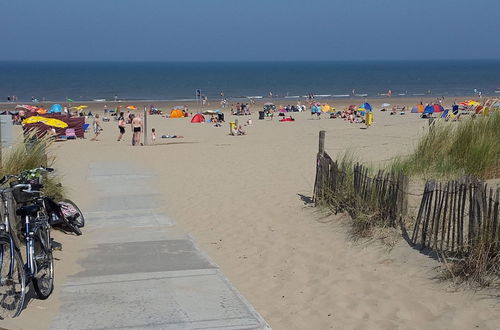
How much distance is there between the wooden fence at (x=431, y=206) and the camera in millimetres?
6047

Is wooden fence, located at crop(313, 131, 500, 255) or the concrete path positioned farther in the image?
wooden fence, located at crop(313, 131, 500, 255)

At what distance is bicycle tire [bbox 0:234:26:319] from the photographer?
507 cm

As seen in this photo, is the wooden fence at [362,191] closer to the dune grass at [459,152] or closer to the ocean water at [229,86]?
the dune grass at [459,152]

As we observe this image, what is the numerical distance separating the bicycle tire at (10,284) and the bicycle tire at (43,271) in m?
0.27

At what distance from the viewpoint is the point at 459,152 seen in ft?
31.9

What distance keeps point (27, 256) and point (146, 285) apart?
121cm

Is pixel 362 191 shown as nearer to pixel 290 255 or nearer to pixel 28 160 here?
pixel 290 255

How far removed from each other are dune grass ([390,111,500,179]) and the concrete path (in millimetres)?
3854

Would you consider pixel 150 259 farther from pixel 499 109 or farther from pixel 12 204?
pixel 499 109

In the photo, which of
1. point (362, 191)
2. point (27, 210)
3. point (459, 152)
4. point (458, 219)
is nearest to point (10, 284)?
point (27, 210)

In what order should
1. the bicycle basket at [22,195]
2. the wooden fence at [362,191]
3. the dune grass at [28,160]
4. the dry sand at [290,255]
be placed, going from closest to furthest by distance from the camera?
1. the dry sand at [290,255]
2. the bicycle basket at [22,195]
3. the wooden fence at [362,191]
4. the dune grass at [28,160]

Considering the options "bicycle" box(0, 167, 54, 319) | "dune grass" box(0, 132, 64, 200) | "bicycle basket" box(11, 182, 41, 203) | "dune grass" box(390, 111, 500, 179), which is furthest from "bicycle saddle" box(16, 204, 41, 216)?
"dune grass" box(390, 111, 500, 179)

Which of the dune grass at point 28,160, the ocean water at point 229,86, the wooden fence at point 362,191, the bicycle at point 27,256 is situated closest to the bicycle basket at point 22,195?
the bicycle at point 27,256

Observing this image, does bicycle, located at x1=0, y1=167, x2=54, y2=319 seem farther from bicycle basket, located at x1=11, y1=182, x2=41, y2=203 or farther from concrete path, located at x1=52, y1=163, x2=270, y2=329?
concrete path, located at x1=52, y1=163, x2=270, y2=329
